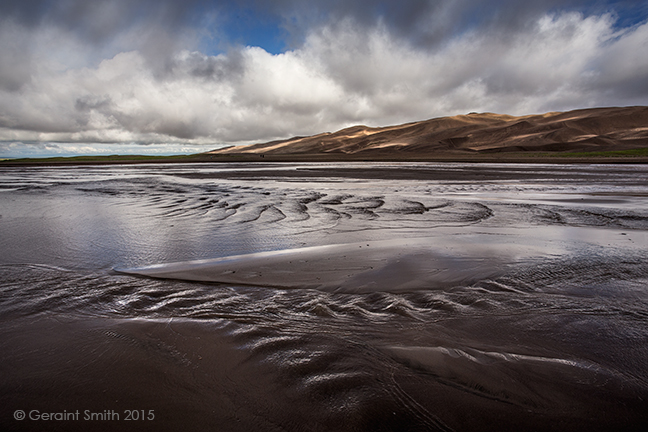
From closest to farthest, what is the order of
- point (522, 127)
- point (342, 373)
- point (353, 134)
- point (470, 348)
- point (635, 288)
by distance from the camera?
point (342, 373) < point (470, 348) < point (635, 288) < point (522, 127) < point (353, 134)

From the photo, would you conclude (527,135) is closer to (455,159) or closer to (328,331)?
(455,159)

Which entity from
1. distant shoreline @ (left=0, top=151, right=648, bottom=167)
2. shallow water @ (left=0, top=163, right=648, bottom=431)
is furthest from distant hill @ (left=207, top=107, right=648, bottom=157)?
shallow water @ (left=0, top=163, right=648, bottom=431)

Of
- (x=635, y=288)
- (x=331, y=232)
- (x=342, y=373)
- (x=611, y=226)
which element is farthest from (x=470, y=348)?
(x=611, y=226)

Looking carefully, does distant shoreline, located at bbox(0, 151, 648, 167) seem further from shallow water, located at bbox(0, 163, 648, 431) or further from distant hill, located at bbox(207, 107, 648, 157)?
shallow water, located at bbox(0, 163, 648, 431)

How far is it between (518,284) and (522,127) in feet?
333

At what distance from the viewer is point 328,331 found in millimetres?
2629

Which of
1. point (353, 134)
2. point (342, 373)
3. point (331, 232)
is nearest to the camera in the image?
point (342, 373)

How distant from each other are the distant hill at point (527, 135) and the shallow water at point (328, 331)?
202ft

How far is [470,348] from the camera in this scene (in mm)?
2359

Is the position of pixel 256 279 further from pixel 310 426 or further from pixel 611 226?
pixel 611 226

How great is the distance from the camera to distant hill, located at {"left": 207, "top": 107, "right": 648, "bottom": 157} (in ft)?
219

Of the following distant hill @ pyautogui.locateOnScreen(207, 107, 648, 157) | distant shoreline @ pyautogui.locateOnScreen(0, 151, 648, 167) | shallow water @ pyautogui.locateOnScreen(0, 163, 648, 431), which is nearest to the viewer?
shallow water @ pyautogui.locateOnScreen(0, 163, 648, 431)

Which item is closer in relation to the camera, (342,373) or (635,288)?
(342,373)

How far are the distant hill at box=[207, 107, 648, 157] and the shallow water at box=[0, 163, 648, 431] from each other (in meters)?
61.6
